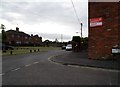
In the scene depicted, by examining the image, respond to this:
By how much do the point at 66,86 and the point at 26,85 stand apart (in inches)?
56.9

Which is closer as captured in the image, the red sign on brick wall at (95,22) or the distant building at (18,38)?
the red sign on brick wall at (95,22)

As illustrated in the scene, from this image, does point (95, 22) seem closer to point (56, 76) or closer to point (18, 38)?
point (56, 76)

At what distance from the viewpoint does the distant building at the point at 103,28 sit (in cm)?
2214

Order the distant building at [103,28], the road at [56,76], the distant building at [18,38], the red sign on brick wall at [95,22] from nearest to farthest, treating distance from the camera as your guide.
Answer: the road at [56,76]
the distant building at [103,28]
the red sign on brick wall at [95,22]
the distant building at [18,38]

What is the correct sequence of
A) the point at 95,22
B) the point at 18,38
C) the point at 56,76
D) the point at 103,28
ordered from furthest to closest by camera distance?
the point at 18,38 → the point at 95,22 → the point at 103,28 → the point at 56,76

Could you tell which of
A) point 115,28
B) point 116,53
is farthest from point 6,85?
point 115,28

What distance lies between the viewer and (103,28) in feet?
75.4

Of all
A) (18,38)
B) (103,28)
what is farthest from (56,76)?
(18,38)

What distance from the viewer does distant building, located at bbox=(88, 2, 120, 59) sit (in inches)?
872

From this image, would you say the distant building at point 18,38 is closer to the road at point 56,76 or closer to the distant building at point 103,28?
the distant building at point 103,28

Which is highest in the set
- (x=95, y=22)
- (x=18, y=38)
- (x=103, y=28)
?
(x=18, y=38)

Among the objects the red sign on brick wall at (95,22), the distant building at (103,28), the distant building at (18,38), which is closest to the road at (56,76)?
the distant building at (103,28)

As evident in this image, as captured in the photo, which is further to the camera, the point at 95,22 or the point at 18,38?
the point at 18,38

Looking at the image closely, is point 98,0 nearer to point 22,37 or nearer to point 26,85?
point 26,85
